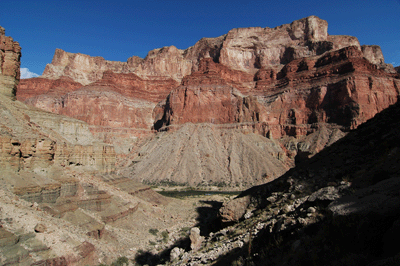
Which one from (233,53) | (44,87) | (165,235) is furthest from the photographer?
(233,53)

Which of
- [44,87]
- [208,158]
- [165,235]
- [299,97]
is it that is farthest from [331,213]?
[44,87]

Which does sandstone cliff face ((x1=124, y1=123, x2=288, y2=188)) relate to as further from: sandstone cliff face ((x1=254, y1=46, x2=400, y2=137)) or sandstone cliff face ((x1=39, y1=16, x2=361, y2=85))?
sandstone cliff face ((x1=39, y1=16, x2=361, y2=85))

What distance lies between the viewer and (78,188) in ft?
62.2

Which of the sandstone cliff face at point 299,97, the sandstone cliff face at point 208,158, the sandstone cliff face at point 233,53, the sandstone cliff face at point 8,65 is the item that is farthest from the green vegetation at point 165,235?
the sandstone cliff face at point 233,53

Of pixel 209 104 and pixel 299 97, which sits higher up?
pixel 299 97

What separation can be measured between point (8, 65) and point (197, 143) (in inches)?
2232

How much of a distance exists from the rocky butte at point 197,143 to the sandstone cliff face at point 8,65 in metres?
0.10

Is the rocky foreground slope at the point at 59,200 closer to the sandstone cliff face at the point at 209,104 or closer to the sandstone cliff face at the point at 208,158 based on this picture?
the sandstone cliff face at the point at 208,158

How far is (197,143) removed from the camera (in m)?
74.6

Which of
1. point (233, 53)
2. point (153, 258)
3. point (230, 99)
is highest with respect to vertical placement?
point (233, 53)

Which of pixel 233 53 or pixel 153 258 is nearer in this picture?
→ pixel 153 258

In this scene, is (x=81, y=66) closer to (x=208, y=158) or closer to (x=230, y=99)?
(x=230, y=99)

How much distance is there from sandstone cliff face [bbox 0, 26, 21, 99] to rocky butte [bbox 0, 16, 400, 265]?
10 centimetres

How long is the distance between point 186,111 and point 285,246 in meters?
82.1
